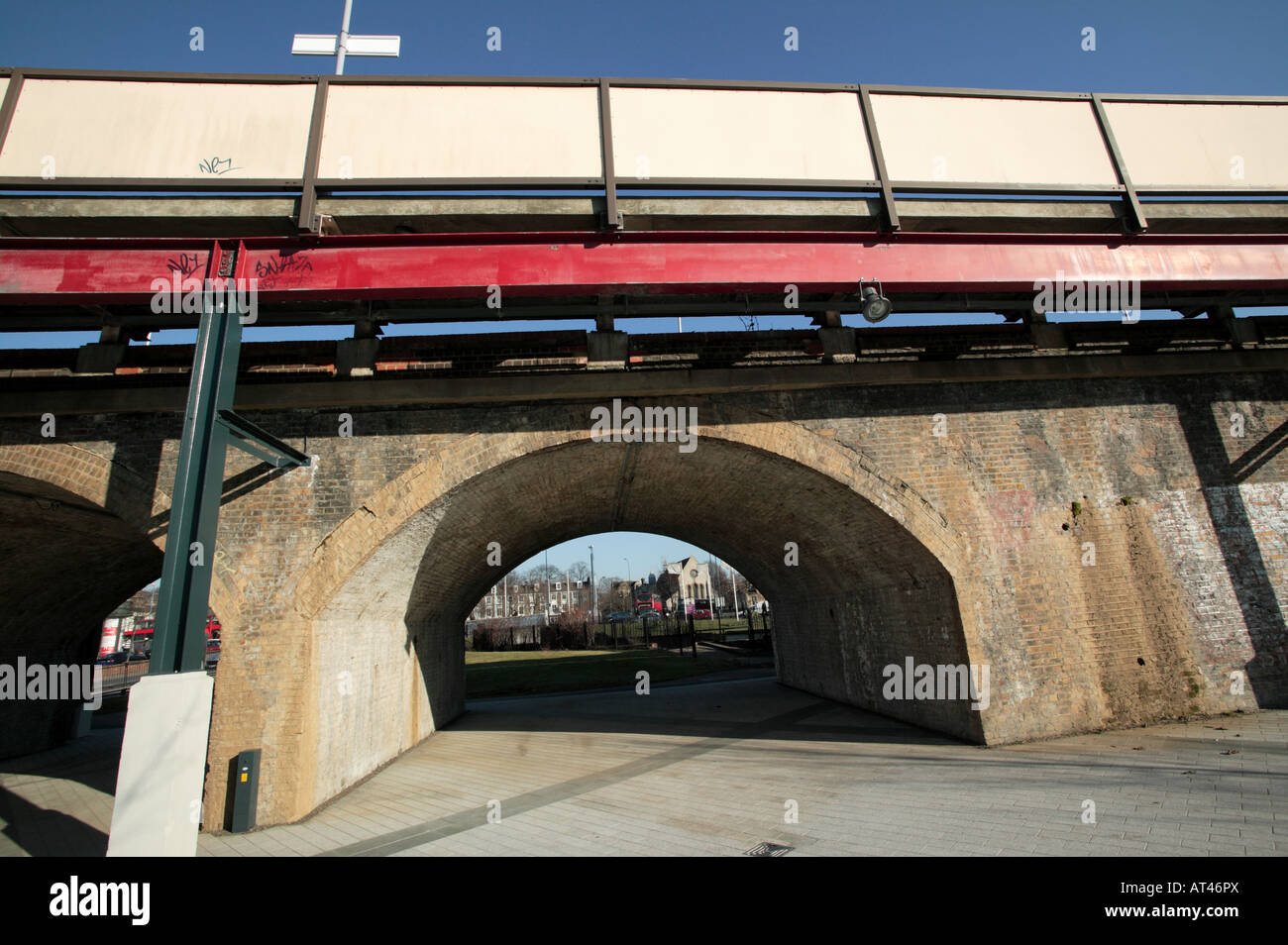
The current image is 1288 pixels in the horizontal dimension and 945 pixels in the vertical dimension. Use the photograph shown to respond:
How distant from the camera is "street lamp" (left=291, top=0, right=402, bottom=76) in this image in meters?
8.77

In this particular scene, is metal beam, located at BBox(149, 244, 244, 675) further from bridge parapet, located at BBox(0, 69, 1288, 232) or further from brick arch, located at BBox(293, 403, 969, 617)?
bridge parapet, located at BBox(0, 69, 1288, 232)

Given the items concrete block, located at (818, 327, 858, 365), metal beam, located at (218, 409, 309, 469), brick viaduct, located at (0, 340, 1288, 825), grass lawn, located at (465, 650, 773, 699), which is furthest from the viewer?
grass lawn, located at (465, 650, 773, 699)

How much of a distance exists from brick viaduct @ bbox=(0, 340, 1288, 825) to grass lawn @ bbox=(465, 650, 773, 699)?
38.1 ft

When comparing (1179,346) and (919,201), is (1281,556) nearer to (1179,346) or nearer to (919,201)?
(1179,346)
